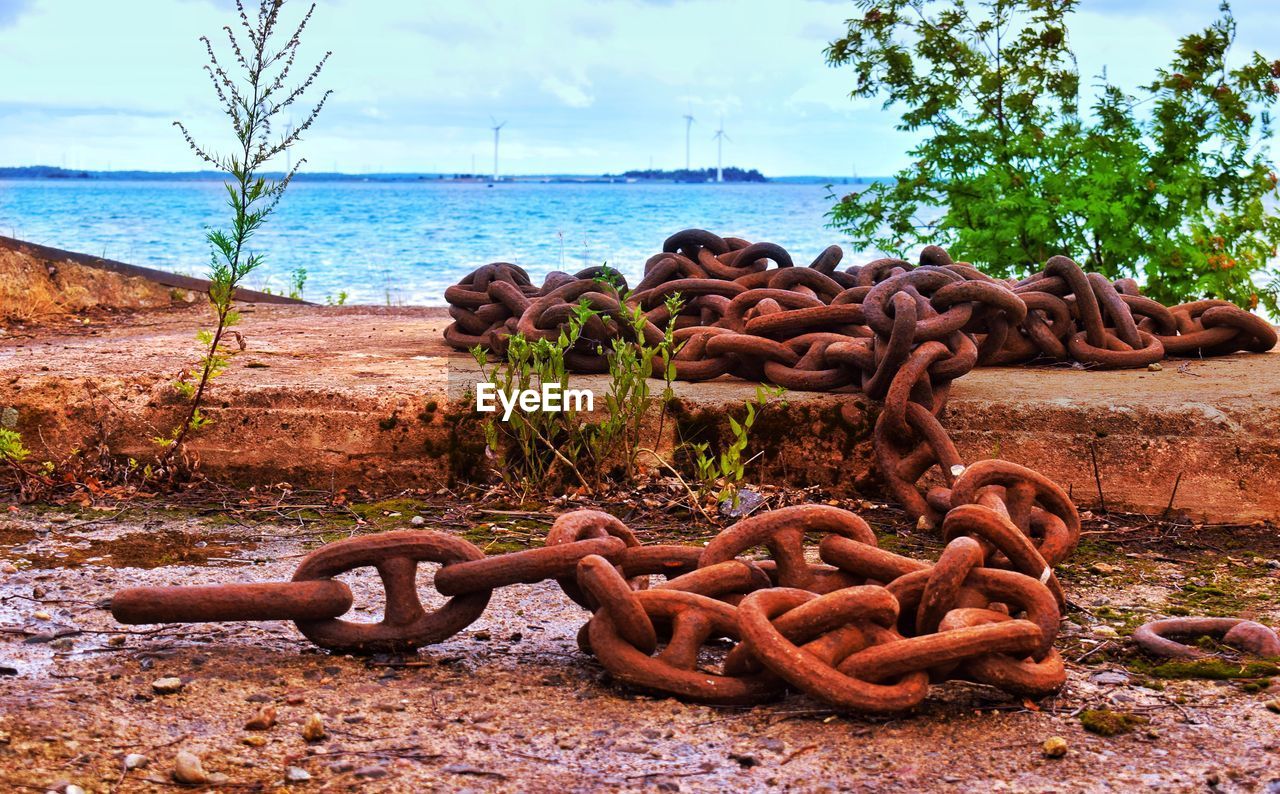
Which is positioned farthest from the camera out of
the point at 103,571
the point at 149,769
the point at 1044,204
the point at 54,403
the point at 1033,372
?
the point at 1044,204

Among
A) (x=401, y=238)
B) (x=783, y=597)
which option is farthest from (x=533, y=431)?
(x=401, y=238)

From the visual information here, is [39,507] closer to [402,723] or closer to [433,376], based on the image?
[433,376]

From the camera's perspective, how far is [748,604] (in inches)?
89.4

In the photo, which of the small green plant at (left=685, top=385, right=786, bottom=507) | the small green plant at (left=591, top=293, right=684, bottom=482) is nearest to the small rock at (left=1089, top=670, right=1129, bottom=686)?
the small green plant at (left=685, top=385, right=786, bottom=507)

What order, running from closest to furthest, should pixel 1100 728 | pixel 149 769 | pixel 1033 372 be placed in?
pixel 149 769
pixel 1100 728
pixel 1033 372

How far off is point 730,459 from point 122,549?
1782 mm

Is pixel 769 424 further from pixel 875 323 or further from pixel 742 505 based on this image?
pixel 875 323

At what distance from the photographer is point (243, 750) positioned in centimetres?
214

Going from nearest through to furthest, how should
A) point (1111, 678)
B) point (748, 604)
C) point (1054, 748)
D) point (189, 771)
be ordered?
1. point (189, 771)
2. point (1054, 748)
3. point (748, 604)
4. point (1111, 678)

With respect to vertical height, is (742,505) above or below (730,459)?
below

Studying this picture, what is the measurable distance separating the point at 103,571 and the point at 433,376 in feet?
5.08

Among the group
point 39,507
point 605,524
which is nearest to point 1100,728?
point 605,524

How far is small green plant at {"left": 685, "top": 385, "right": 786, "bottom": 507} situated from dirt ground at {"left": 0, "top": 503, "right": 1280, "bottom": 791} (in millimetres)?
848

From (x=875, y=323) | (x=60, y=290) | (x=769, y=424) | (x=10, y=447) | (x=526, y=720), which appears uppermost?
(x=875, y=323)
